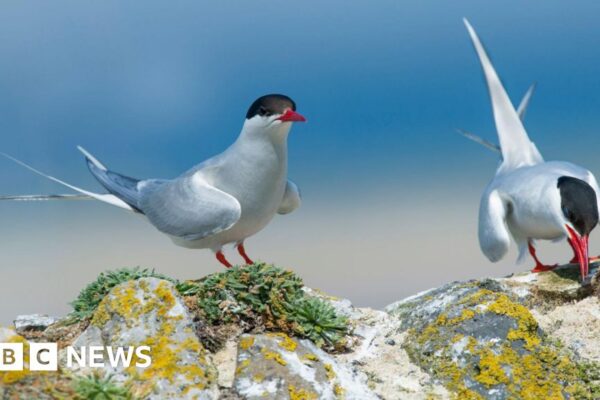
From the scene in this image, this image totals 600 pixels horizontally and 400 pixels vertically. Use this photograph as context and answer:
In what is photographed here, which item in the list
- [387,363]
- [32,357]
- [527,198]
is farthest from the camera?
[527,198]

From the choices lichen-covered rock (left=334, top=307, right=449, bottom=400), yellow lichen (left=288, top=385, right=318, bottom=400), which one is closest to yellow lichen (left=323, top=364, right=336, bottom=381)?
yellow lichen (left=288, top=385, right=318, bottom=400)

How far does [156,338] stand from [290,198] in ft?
11.8

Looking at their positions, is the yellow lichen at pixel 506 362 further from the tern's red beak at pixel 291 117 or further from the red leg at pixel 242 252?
the red leg at pixel 242 252

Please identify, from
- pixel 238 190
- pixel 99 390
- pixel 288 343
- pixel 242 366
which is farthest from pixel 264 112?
pixel 99 390

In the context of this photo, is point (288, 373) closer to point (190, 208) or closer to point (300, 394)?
point (300, 394)

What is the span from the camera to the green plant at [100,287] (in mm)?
6738

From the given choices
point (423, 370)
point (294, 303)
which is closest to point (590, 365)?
point (423, 370)

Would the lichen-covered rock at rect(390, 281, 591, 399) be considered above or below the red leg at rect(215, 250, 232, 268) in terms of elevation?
below

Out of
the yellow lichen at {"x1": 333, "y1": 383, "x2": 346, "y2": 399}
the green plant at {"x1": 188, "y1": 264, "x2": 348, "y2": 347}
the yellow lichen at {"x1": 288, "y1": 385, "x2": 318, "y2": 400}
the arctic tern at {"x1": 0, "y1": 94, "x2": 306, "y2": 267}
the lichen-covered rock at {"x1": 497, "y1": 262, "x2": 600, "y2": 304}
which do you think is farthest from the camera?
the lichen-covered rock at {"x1": 497, "y1": 262, "x2": 600, "y2": 304}

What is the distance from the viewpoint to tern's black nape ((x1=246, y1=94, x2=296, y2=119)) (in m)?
7.63

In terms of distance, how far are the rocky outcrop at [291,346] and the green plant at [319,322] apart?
11mm

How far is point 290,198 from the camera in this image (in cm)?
895

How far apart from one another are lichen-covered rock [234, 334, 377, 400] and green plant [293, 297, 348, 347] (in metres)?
0.25

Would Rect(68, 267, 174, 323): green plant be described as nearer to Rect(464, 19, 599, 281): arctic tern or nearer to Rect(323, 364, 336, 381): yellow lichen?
Result: Rect(323, 364, 336, 381): yellow lichen
